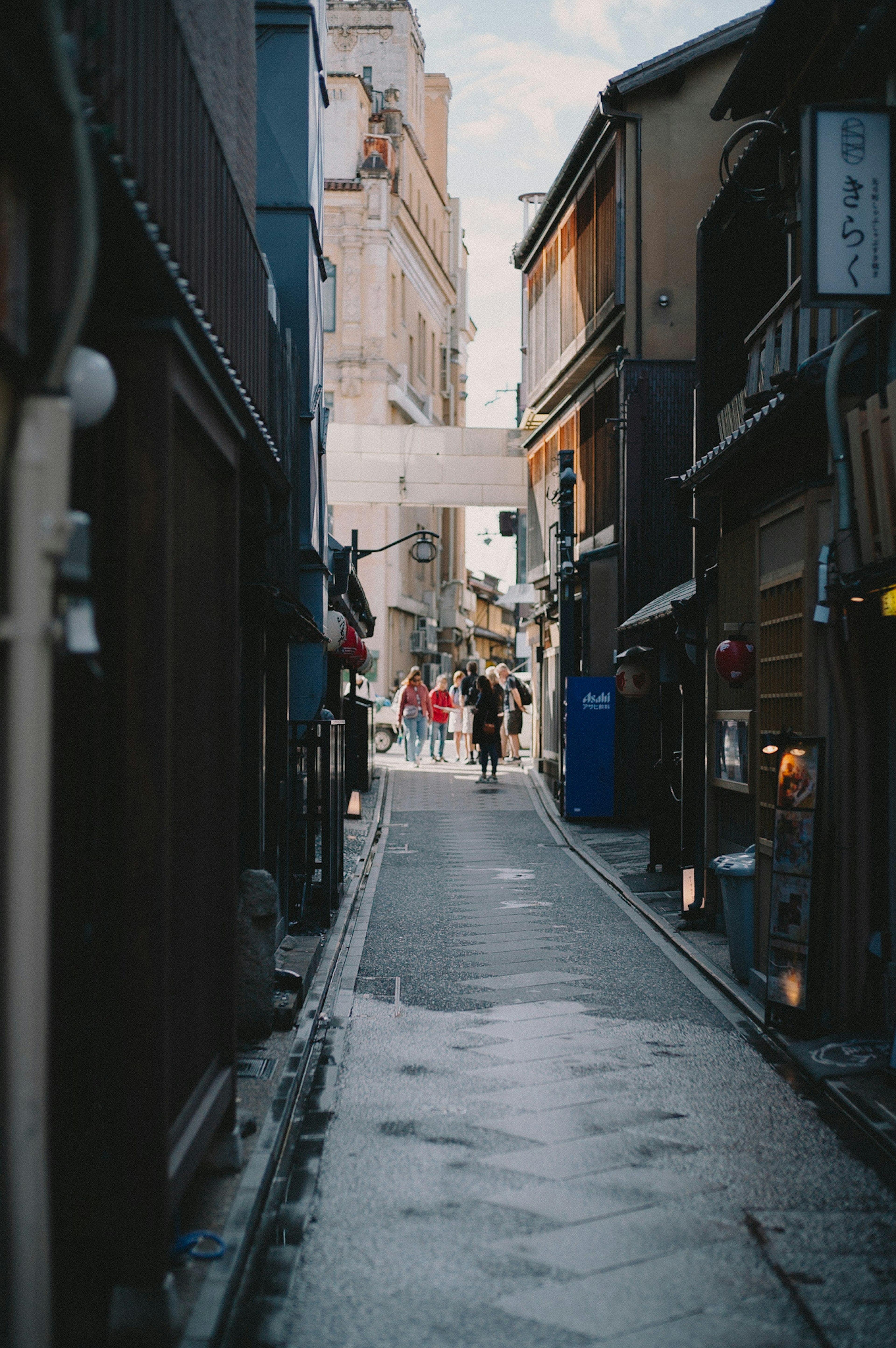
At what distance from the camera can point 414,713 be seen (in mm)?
30375

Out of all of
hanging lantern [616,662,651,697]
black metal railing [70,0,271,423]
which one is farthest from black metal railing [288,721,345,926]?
hanging lantern [616,662,651,697]

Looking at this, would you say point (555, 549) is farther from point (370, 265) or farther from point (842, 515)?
point (370, 265)

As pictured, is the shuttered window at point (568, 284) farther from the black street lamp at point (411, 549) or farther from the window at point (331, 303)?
the window at point (331, 303)

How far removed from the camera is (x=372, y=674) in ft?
157

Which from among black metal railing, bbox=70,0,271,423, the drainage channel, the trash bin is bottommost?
the drainage channel

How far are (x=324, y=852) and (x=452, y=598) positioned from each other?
49.8 meters

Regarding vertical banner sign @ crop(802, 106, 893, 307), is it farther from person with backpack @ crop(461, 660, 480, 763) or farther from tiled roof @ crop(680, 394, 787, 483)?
person with backpack @ crop(461, 660, 480, 763)

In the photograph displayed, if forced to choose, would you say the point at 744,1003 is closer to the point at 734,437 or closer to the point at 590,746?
the point at 734,437

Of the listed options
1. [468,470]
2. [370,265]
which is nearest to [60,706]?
[468,470]

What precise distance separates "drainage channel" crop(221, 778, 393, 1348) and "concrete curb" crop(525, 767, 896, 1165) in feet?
8.31

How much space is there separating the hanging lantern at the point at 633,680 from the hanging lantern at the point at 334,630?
149 inches

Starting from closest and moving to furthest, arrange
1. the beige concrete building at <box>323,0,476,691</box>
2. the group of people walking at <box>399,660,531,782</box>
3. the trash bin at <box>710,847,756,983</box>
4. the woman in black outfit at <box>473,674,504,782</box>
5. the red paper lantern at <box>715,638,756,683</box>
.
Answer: the trash bin at <box>710,847,756,983</box> → the red paper lantern at <box>715,638,756,683</box> → the woman in black outfit at <box>473,674,504,782</box> → the group of people walking at <box>399,660,531,782</box> → the beige concrete building at <box>323,0,476,691</box>

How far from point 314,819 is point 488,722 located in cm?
1538

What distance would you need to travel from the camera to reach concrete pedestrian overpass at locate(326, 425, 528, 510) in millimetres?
33938
